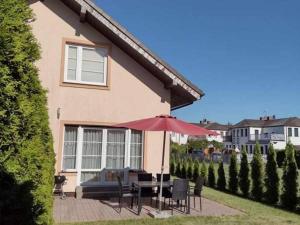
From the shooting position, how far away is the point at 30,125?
6270mm

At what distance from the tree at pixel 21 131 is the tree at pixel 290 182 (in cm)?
1075

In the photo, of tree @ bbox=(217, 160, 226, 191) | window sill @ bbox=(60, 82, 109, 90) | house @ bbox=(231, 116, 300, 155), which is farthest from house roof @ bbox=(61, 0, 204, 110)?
house @ bbox=(231, 116, 300, 155)

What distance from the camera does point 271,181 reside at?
1504 cm

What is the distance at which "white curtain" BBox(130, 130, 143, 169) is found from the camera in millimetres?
14883

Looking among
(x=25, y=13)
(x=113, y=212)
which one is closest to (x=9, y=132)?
(x=25, y=13)

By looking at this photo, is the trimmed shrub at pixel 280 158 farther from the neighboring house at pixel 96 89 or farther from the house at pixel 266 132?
the neighboring house at pixel 96 89

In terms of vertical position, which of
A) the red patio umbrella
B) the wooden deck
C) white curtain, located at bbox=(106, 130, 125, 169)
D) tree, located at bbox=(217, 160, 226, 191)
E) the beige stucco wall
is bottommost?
the wooden deck

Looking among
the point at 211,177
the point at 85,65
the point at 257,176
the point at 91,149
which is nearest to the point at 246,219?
the point at 257,176

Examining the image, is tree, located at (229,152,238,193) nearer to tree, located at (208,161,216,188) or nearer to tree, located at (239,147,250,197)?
tree, located at (239,147,250,197)

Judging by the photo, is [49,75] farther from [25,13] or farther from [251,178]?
[251,178]

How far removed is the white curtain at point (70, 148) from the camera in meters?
14.0

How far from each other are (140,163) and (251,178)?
225 inches

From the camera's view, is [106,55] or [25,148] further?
[106,55]

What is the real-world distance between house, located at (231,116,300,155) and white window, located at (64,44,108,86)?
228 feet
